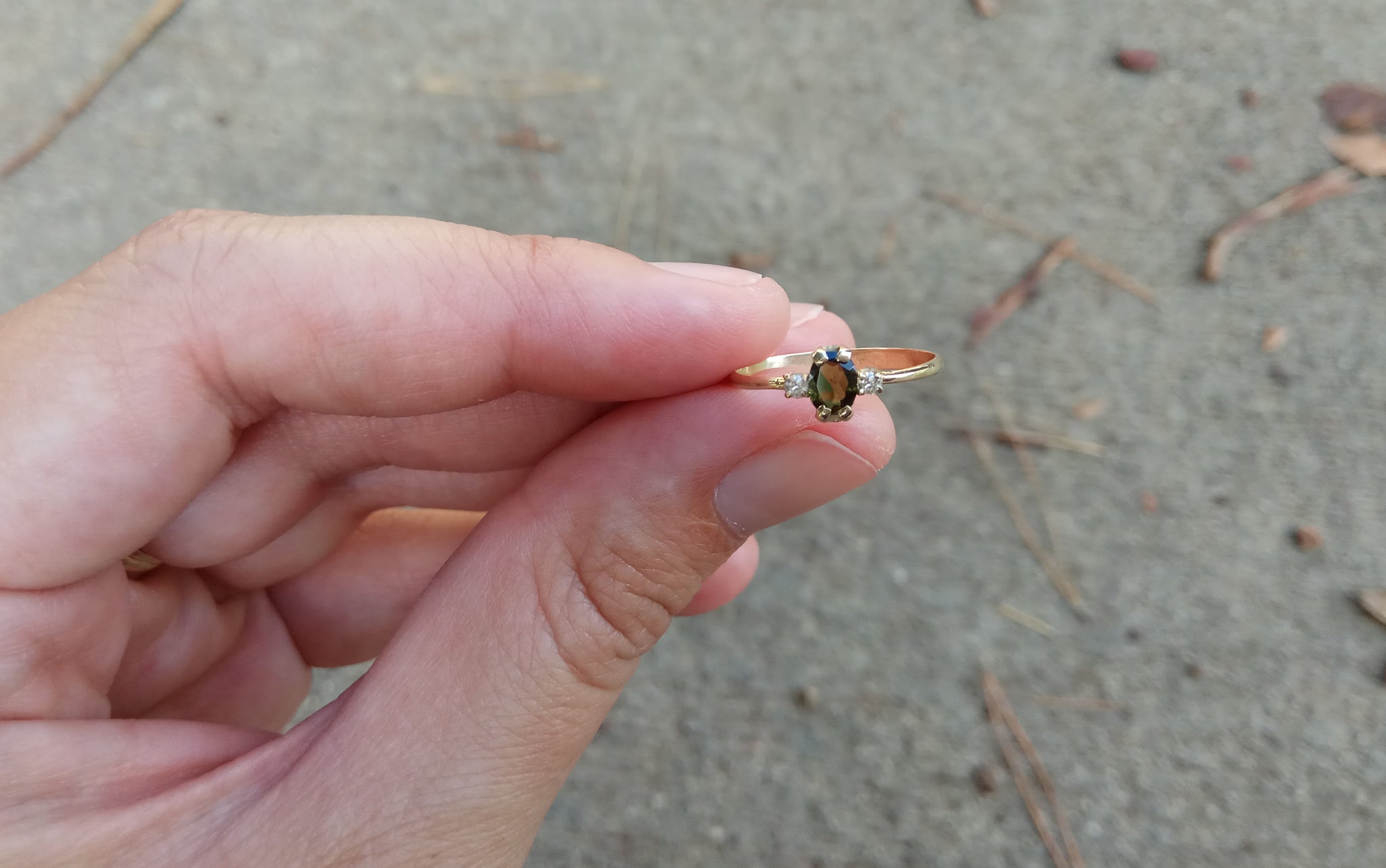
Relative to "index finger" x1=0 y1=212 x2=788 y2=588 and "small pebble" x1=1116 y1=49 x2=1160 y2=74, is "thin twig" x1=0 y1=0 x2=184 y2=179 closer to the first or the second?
"index finger" x1=0 y1=212 x2=788 y2=588

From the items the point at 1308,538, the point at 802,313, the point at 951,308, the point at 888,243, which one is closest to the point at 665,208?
the point at 888,243

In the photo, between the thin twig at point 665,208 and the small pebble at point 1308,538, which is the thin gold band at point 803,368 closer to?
the thin twig at point 665,208

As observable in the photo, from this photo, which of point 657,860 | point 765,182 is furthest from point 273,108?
point 657,860

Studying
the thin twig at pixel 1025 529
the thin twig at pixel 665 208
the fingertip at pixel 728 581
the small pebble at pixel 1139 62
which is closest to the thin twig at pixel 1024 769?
the thin twig at pixel 1025 529

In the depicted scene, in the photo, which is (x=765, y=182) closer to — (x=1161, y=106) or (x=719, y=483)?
(x=1161, y=106)

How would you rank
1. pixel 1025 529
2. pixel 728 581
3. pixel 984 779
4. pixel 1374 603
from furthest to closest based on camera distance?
pixel 1025 529
pixel 1374 603
pixel 984 779
pixel 728 581

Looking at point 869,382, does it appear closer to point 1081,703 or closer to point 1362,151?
point 1081,703
